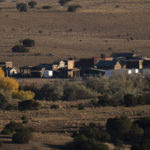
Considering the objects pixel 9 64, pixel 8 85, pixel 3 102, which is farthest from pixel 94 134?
pixel 9 64

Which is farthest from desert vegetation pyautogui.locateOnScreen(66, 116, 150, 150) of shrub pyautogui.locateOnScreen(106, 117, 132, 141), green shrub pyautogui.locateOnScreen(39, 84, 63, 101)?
green shrub pyautogui.locateOnScreen(39, 84, 63, 101)

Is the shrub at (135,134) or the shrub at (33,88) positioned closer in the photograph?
the shrub at (135,134)

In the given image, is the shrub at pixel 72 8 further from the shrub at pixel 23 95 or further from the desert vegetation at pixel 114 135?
the desert vegetation at pixel 114 135

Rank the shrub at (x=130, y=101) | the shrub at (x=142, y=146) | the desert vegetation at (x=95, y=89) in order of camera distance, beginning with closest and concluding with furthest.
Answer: the shrub at (x=142, y=146), the shrub at (x=130, y=101), the desert vegetation at (x=95, y=89)

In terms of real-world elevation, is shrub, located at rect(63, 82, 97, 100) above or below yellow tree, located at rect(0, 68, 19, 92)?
below

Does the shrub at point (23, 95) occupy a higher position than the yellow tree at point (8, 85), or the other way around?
the yellow tree at point (8, 85)

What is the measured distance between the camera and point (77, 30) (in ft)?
290

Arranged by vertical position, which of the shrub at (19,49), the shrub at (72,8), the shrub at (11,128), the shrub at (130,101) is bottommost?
the shrub at (130,101)

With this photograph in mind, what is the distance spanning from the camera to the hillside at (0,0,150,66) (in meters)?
75.1

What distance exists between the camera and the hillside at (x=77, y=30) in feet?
246

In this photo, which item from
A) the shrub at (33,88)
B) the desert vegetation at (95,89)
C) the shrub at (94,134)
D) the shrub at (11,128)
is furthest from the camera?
the shrub at (33,88)

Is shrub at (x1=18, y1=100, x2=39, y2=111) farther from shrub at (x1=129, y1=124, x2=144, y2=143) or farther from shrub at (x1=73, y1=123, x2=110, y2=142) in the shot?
shrub at (x1=129, y1=124, x2=144, y2=143)

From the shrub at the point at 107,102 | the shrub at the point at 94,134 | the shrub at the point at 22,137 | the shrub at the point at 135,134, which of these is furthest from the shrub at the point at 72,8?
the shrub at the point at 22,137

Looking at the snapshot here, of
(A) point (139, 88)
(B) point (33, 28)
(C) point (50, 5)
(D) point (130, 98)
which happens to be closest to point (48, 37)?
(B) point (33, 28)
